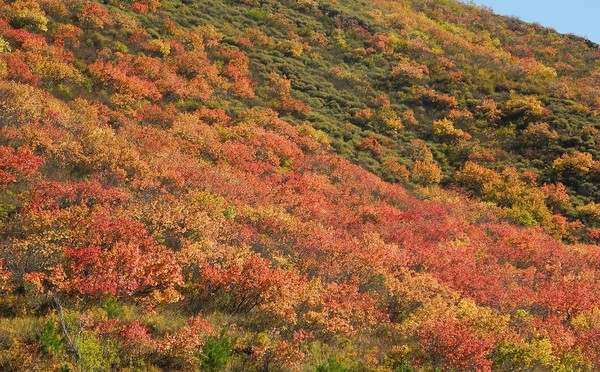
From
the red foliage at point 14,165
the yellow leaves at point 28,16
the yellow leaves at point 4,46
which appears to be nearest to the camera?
the red foliage at point 14,165

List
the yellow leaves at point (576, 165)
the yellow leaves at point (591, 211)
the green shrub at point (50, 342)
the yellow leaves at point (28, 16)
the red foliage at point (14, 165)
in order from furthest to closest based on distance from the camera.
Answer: the yellow leaves at point (576, 165) → the yellow leaves at point (28, 16) → the yellow leaves at point (591, 211) → the red foliage at point (14, 165) → the green shrub at point (50, 342)

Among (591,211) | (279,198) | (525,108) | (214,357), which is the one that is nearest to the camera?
(214,357)

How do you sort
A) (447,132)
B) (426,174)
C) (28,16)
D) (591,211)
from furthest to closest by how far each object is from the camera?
(447,132), (426,174), (28,16), (591,211)

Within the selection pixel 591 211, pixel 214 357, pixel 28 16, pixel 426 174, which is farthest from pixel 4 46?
pixel 591 211

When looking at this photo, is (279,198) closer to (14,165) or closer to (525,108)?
(14,165)

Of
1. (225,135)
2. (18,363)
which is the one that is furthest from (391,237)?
(18,363)

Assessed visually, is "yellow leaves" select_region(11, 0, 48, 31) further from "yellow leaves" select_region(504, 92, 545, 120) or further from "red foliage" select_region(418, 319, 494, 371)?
"yellow leaves" select_region(504, 92, 545, 120)

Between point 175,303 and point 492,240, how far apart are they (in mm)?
16417

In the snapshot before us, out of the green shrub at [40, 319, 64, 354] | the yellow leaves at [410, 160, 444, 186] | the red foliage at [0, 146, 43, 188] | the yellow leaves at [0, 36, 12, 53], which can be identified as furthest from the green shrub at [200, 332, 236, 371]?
the yellow leaves at [410, 160, 444, 186]

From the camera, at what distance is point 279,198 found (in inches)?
793

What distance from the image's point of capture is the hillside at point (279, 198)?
33.5ft

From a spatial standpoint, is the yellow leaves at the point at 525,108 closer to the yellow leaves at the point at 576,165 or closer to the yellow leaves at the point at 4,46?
the yellow leaves at the point at 576,165

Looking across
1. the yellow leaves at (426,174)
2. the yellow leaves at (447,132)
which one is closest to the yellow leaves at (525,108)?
the yellow leaves at (447,132)

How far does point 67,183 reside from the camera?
14.6 metres
